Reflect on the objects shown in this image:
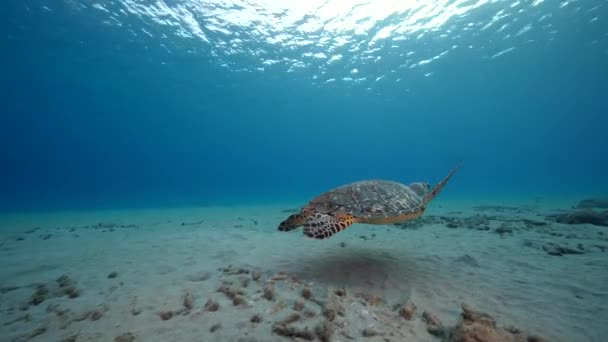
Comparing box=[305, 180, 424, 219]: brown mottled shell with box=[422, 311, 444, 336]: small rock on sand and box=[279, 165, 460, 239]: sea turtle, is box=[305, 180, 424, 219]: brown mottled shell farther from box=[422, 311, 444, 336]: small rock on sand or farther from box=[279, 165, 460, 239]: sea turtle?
box=[422, 311, 444, 336]: small rock on sand

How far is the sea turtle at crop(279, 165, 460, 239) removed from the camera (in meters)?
3.55

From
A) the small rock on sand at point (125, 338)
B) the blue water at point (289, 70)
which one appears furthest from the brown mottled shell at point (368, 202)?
the blue water at point (289, 70)

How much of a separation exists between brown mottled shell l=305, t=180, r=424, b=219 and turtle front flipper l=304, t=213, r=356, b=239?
0.18 m

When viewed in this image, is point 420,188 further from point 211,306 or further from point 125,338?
point 125,338

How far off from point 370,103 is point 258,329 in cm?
5389

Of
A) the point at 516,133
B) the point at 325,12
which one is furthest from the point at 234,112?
the point at 516,133

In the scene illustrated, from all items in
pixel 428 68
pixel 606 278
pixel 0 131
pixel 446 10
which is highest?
pixel 0 131

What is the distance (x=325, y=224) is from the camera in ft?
11.3

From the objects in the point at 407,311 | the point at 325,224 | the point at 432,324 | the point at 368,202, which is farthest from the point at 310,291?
the point at 368,202

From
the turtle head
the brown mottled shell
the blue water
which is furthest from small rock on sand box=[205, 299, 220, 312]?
the blue water

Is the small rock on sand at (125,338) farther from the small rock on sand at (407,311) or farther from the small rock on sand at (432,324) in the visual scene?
the small rock on sand at (432,324)

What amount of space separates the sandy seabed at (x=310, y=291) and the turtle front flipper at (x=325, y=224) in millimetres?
757

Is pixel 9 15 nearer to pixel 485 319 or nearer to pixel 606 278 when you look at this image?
pixel 485 319

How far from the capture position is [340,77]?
36.3 m
